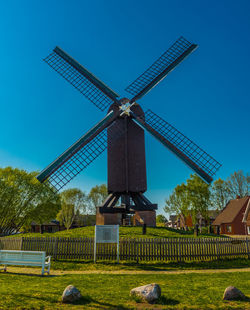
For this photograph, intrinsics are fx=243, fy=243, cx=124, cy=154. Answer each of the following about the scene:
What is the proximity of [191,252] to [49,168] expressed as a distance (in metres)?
11.4

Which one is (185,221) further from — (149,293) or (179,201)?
(149,293)

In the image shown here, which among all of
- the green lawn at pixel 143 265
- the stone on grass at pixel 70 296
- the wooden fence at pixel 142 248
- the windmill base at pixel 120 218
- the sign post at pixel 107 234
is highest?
the windmill base at pixel 120 218

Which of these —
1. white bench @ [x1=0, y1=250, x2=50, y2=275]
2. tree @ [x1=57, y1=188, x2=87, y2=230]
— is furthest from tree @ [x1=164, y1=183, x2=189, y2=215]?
white bench @ [x1=0, y1=250, x2=50, y2=275]

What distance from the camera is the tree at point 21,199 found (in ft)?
108

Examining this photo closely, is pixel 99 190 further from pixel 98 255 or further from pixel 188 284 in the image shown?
pixel 188 284

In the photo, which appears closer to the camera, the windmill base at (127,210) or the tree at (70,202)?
the windmill base at (127,210)

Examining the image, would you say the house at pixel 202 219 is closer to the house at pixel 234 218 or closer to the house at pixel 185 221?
the house at pixel 185 221

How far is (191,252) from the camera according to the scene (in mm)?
13695

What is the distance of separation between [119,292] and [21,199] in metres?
31.2

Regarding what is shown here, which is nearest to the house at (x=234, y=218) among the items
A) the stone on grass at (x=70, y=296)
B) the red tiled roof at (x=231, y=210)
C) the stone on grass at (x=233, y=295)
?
the red tiled roof at (x=231, y=210)

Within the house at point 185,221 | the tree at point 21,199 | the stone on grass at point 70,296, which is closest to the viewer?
the stone on grass at point 70,296

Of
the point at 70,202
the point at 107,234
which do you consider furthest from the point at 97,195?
the point at 107,234

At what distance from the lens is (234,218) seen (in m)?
40.9

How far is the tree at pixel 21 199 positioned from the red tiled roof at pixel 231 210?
29.4 metres
